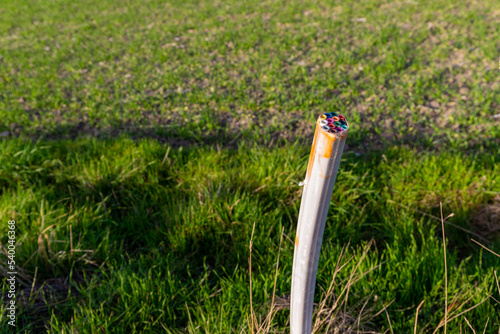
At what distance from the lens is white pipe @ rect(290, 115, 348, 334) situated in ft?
3.33

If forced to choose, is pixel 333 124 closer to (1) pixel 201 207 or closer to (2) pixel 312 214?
(2) pixel 312 214

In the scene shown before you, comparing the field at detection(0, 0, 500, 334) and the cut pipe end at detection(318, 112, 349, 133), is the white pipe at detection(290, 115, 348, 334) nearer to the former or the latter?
the cut pipe end at detection(318, 112, 349, 133)

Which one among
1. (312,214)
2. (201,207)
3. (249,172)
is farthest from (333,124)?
(249,172)

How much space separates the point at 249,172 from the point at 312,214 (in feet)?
5.43

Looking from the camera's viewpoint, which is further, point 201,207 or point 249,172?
point 249,172

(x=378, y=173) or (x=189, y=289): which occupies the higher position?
(x=378, y=173)

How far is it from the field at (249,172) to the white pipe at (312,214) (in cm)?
27

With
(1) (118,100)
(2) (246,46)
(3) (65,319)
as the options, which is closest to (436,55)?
(2) (246,46)

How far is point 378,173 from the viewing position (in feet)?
9.55

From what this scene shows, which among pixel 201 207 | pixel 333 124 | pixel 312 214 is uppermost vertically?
pixel 333 124

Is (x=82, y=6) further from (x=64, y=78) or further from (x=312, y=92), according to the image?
(x=312, y=92)

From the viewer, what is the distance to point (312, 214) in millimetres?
1124

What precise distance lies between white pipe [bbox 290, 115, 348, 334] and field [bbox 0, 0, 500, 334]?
27 centimetres

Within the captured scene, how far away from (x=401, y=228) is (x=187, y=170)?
1.58 metres
